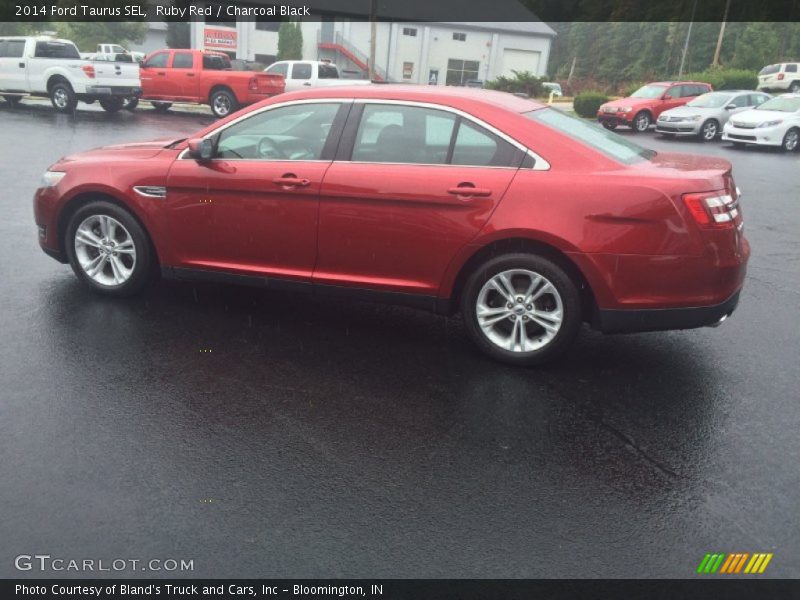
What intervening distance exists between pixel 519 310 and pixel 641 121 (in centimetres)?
2402

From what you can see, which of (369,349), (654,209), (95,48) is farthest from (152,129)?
(95,48)

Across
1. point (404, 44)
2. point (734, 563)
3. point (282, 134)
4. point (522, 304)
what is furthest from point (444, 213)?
point (404, 44)

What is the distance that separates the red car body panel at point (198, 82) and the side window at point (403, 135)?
1823 centimetres

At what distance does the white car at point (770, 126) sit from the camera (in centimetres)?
2086

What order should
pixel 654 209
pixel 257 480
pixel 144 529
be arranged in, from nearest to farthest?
pixel 144 529, pixel 257 480, pixel 654 209

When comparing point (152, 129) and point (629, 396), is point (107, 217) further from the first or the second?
point (152, 129)

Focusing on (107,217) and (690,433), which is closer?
(690,433)

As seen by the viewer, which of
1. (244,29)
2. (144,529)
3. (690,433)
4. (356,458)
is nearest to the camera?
(144,529)

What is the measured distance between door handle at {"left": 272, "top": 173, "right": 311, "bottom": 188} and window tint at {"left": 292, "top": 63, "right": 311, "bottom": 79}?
2134 centimetres

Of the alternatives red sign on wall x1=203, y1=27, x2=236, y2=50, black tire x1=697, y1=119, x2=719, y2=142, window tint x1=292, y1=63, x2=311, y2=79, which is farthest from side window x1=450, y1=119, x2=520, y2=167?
red sign on wall x1=203, y1=27, x2=236, y2=50

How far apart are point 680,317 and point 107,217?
167 inches

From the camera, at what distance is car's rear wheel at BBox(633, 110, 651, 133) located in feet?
86.1

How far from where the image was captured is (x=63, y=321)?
5.30m

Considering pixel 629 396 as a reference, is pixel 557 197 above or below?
above
